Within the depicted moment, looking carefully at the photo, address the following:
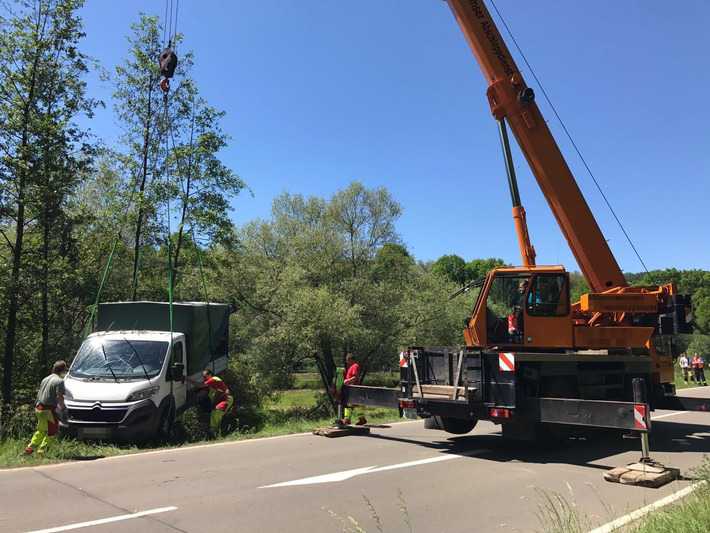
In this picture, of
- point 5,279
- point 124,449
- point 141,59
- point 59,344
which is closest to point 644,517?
point 124,449

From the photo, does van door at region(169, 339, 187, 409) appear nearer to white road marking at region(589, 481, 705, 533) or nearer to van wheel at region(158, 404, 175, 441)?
van wheel at region(158, 404, 175, 441)

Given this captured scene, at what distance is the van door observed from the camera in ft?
38.2

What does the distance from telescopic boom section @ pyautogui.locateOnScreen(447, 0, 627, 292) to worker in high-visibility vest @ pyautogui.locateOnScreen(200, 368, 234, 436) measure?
8.21 m

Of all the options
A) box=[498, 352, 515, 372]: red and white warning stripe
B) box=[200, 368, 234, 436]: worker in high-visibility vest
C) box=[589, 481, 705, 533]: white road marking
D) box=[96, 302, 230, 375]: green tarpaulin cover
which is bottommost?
box=[589, 481, 705, 533]: white road marking

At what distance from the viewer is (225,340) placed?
15.0 meters

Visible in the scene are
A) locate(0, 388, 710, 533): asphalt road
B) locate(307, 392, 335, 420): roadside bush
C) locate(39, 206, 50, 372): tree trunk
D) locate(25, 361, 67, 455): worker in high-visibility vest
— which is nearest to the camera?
locate(0, 388, 710, 533): asphalt road

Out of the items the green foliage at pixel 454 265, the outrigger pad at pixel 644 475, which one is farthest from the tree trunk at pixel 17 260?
the green foliage at pixel 454 265

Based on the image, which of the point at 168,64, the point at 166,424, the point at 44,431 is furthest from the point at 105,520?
the point at 168,64

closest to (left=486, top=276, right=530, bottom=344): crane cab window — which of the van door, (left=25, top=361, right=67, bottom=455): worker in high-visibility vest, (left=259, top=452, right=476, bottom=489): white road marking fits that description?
(left=259, top=452, right=476, bottom=489): white road marking

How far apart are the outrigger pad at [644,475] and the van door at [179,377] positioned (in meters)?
8.27

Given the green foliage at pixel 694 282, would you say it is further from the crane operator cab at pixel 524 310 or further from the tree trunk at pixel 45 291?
the tree trunk at pixel 45 291

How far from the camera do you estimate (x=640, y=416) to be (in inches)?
295

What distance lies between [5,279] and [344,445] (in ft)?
31.7

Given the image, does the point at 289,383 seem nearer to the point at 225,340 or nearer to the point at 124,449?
the point at 225,340
